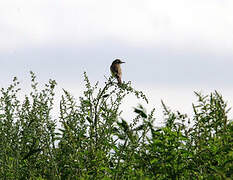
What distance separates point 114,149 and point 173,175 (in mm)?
784

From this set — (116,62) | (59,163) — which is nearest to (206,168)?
(59,163)

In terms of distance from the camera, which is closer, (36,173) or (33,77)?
(36,173)

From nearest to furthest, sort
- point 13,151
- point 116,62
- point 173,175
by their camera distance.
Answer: point 173,175 < point 13,151 < point 116,62

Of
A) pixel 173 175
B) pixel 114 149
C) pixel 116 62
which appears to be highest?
pixel 116 62

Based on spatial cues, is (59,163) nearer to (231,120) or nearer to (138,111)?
(138,111)

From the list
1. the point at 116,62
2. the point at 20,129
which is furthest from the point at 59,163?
the point at 116,62

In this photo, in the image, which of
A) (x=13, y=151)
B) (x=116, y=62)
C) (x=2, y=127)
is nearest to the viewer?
(x=13, y=151)

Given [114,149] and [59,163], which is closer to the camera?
[114,149]

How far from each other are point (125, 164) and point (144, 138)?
279 millimetres

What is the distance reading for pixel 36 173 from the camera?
4906 millimetres

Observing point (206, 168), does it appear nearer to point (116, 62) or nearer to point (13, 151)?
point (13, 151)

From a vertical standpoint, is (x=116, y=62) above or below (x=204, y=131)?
above

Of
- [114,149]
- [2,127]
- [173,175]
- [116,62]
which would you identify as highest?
[116,62]

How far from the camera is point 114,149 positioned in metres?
3.81
